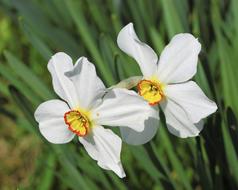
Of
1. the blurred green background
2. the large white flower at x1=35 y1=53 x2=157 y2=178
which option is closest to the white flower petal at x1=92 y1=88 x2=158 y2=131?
the large white flower at x1=35 y1=53 x2=157 y2=178

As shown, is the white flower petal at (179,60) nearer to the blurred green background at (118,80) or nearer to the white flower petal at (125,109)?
the white flower petal at (125,109)

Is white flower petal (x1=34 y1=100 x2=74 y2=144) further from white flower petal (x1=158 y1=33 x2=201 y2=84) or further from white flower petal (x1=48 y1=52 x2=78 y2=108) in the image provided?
white flower petal (x1=158 y1=33 x2=201 y2=84)

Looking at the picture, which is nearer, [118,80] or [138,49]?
[138,49]

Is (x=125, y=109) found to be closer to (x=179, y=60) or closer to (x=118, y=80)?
(x=179, y=60)

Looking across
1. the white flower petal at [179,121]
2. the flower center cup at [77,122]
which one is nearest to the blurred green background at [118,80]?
the white flower petal at [179,121]

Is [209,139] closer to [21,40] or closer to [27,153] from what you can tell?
[27,153]

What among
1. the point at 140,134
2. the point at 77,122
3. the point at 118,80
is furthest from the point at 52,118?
the point at 118,80
